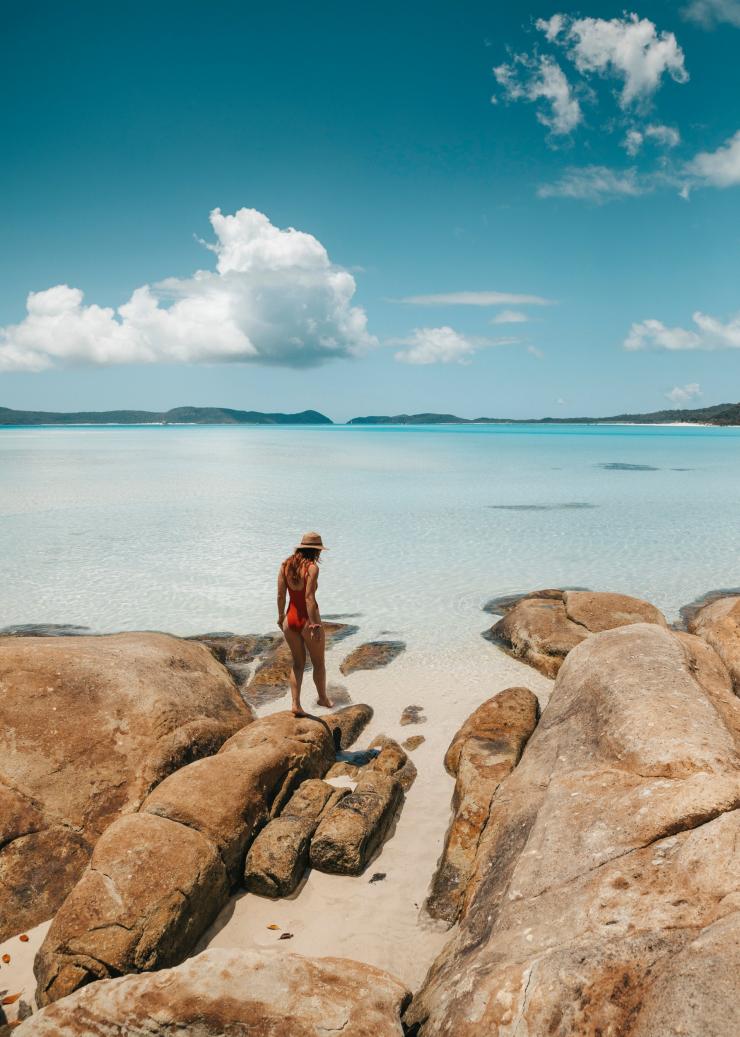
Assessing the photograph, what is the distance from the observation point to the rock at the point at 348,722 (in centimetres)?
827

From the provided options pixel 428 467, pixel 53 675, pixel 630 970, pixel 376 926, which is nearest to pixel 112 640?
pixel 53 675

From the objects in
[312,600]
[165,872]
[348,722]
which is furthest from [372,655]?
[165,872]

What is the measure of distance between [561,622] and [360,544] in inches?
453

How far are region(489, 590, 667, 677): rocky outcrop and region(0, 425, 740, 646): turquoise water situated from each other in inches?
54.5

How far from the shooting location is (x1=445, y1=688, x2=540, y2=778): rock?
7098mm

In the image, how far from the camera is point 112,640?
892 cm

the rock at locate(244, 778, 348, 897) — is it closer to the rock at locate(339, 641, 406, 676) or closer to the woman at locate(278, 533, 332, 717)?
the woman at locate(278, 533, 332, 717)

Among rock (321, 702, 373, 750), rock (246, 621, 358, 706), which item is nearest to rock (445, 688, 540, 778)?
rock (321, 702, 373, 750)

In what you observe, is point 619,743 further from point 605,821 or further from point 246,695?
point 246,695

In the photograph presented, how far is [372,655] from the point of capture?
11625 mm

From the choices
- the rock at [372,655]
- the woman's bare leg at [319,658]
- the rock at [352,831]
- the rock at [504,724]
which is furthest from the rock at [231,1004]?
the rock at [372,655]

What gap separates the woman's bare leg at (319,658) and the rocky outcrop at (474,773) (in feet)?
6.86

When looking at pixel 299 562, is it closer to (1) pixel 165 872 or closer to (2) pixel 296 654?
(2) pixel 296 654

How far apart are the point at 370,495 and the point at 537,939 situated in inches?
1303
